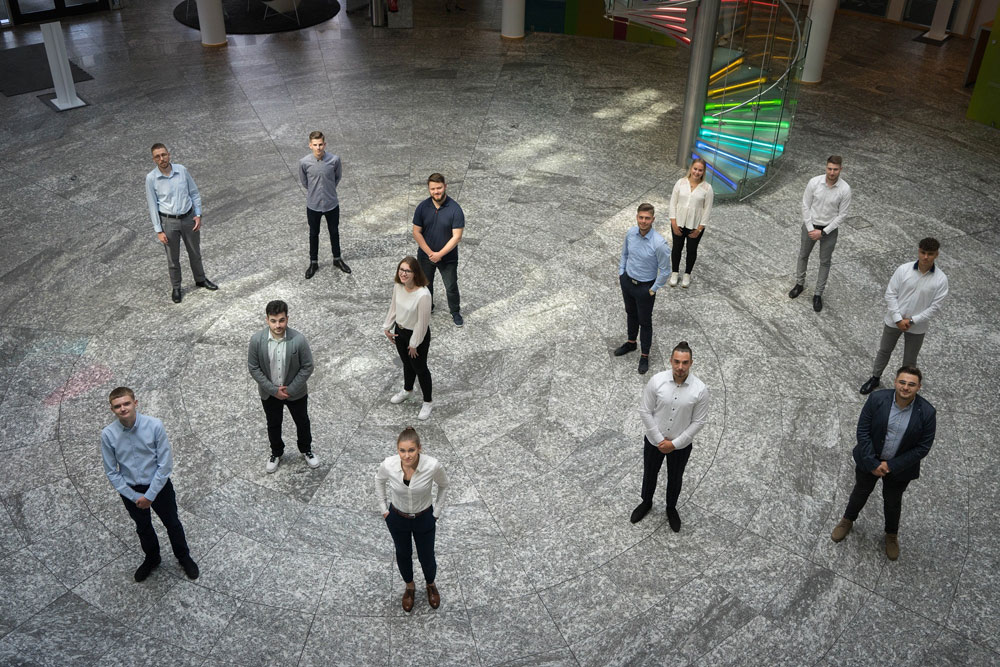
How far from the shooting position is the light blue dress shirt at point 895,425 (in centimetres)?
656

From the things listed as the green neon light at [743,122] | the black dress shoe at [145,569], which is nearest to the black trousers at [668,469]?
the black dress shoe at [145,569]

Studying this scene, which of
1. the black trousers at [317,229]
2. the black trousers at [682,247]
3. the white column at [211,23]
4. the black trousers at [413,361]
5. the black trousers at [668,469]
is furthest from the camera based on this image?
the white column at [211,23]

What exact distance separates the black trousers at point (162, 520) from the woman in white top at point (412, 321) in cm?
232

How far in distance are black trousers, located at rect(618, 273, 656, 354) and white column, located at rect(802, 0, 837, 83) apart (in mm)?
9302

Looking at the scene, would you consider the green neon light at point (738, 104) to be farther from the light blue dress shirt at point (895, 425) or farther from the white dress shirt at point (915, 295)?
the light blue dress shirt at point (895, 425)

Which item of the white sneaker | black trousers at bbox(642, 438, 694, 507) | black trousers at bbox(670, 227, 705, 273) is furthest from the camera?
black trousers at bbox(670, 227, 705, 273)

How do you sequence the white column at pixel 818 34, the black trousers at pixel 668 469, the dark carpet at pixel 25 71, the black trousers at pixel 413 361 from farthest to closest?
the white column at pixel 818 34, the dark carpet at pixel 25 71, the black trousers at pixel 413 361, the black trousers at pixel 668 469

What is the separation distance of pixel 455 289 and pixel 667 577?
3954mm

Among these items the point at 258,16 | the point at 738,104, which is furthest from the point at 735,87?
the point at 258,16

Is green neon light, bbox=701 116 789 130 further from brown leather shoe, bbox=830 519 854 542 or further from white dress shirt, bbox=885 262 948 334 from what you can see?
brown leather shoe, bbox=830 519 854 542

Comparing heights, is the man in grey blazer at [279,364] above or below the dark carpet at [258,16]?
above

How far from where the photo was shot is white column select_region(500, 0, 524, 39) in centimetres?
1839

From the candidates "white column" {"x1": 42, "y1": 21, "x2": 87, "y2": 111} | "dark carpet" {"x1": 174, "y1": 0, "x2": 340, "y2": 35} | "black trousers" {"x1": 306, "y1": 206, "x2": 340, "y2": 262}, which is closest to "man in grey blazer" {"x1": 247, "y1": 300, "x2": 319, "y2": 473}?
"black trousers" {"x1": 306, "y1": 206, "x2": 340, "y2": 262}

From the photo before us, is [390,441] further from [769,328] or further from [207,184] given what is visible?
[207,184]
